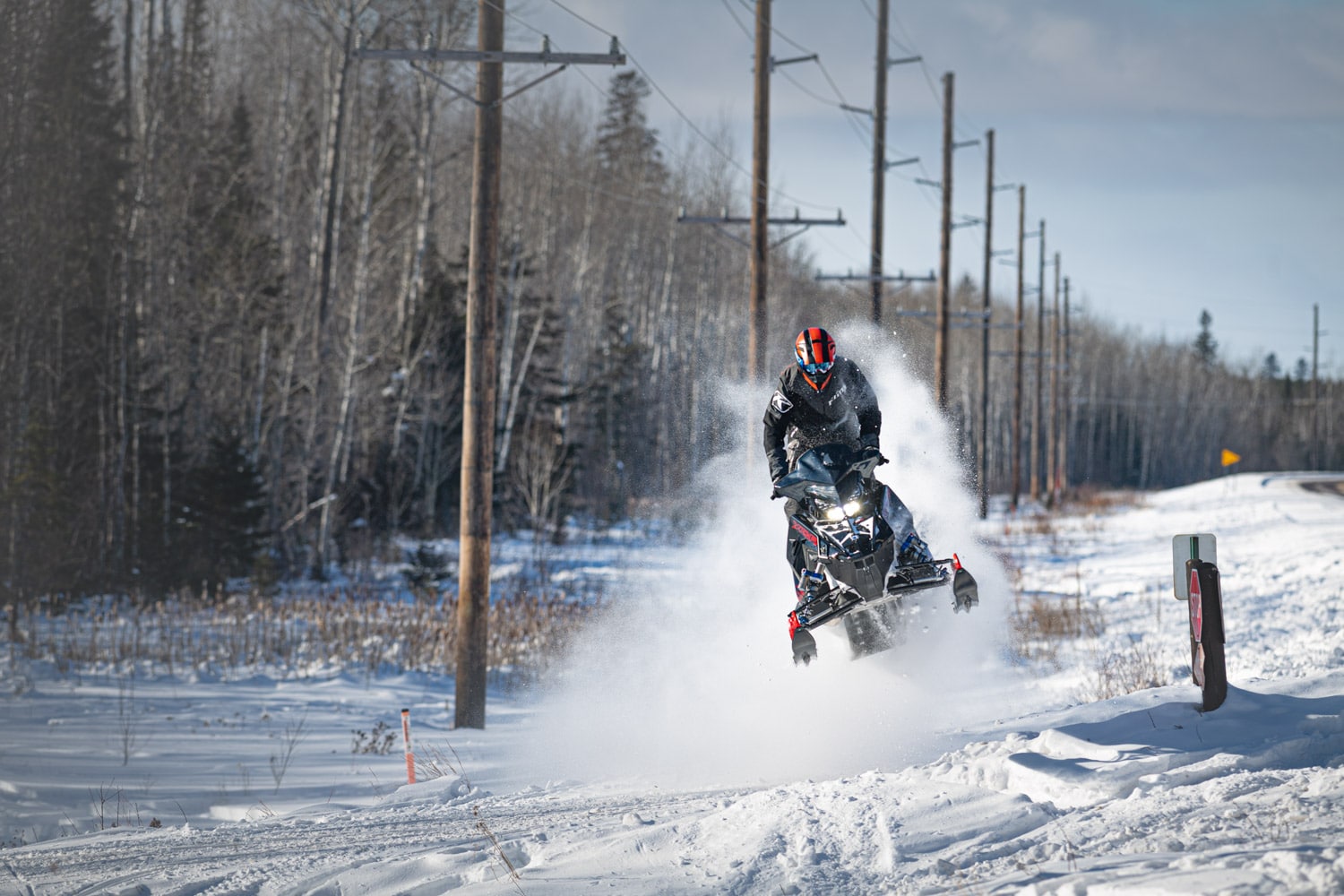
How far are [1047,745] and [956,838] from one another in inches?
57.9

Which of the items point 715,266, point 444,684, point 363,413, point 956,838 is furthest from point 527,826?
point 715,266

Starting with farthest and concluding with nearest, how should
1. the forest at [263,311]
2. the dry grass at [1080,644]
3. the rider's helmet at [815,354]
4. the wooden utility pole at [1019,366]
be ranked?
1. the wooden utility pole at [1019,366]
2. the forest at [263,311]
3. the dry grass at [1080,644]
4. the rider's helmet at [815,354]

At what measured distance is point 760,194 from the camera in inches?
644

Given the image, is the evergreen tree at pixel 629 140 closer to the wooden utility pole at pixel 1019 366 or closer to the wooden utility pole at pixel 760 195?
the wooden utility pole at pixel 1019 366

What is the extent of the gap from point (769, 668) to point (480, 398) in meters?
4.40

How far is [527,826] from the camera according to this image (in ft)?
22.2

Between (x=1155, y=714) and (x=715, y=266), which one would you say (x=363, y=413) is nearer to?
(x=1155, y=714)

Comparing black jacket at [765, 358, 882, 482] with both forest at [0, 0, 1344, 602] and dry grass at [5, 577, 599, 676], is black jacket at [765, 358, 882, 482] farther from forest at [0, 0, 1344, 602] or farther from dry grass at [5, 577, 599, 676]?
dry grass at [5, 577, 599, 676]

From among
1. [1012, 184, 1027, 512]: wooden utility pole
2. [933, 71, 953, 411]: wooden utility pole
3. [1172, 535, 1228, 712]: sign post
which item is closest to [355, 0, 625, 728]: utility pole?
[1172, 535, 1228, 712]: sign post

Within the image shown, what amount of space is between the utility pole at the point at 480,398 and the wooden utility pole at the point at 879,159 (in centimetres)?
1073

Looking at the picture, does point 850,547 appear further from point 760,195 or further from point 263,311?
point 263,311

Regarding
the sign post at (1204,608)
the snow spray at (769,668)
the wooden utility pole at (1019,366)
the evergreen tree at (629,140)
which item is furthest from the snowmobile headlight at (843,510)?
the evergreen tree at (629,140)

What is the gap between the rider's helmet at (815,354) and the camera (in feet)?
27.4

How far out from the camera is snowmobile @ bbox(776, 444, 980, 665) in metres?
8.01
